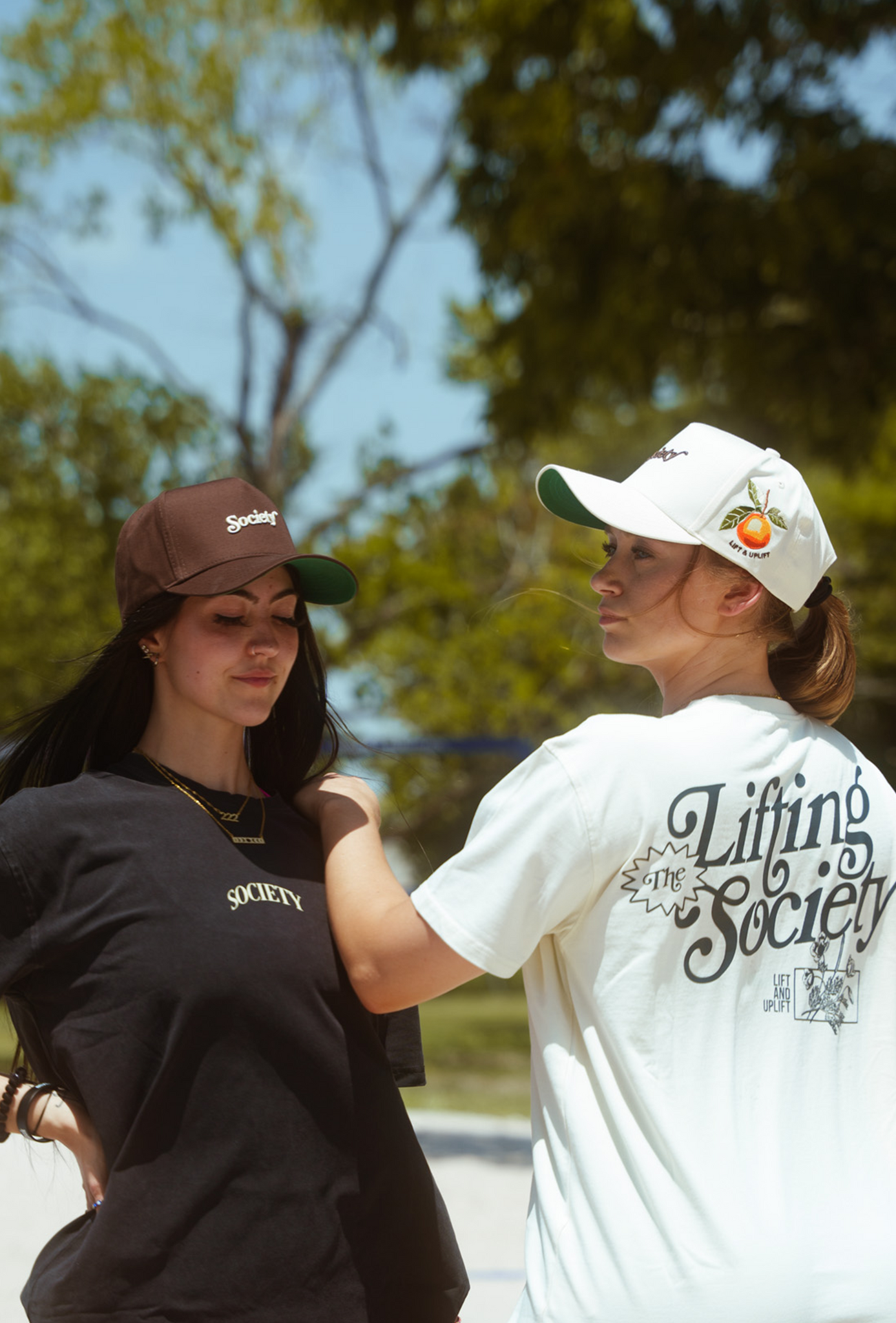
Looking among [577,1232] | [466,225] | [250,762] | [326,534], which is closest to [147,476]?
[326,534]

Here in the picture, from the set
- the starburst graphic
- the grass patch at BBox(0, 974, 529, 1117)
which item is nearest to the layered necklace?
the grass patch at BBox(0, 974, 529, 1117)

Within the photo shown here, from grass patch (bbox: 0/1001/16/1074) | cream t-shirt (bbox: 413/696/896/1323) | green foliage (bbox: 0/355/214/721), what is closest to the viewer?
cream t-shirt (bbox: 413/696/896/1323)

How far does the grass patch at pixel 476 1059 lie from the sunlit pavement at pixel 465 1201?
737mm

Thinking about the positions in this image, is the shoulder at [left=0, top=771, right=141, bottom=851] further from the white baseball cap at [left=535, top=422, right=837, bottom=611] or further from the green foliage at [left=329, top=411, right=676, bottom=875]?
the green foliage at [left=329, top=411, right=676, bottom=875]

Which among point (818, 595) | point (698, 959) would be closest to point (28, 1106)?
point (698, 959)

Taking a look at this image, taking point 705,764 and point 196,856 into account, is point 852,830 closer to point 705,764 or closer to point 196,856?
point 705,764

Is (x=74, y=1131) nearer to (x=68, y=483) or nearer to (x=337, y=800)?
(x=337, y=800)

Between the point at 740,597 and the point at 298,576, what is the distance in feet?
2.15

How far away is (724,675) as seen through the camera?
66.2 inches

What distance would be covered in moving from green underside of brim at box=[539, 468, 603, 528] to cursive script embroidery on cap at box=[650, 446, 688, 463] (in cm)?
11

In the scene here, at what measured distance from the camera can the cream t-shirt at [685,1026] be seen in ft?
4.64

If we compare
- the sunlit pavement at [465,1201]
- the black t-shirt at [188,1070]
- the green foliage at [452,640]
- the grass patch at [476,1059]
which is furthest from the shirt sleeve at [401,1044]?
the green foliage at [452,640]

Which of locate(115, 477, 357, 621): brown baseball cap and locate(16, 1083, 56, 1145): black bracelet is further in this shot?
locate(115, 477, 357, 621): brown baseball cap

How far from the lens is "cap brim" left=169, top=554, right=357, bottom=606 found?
1.80 meters
